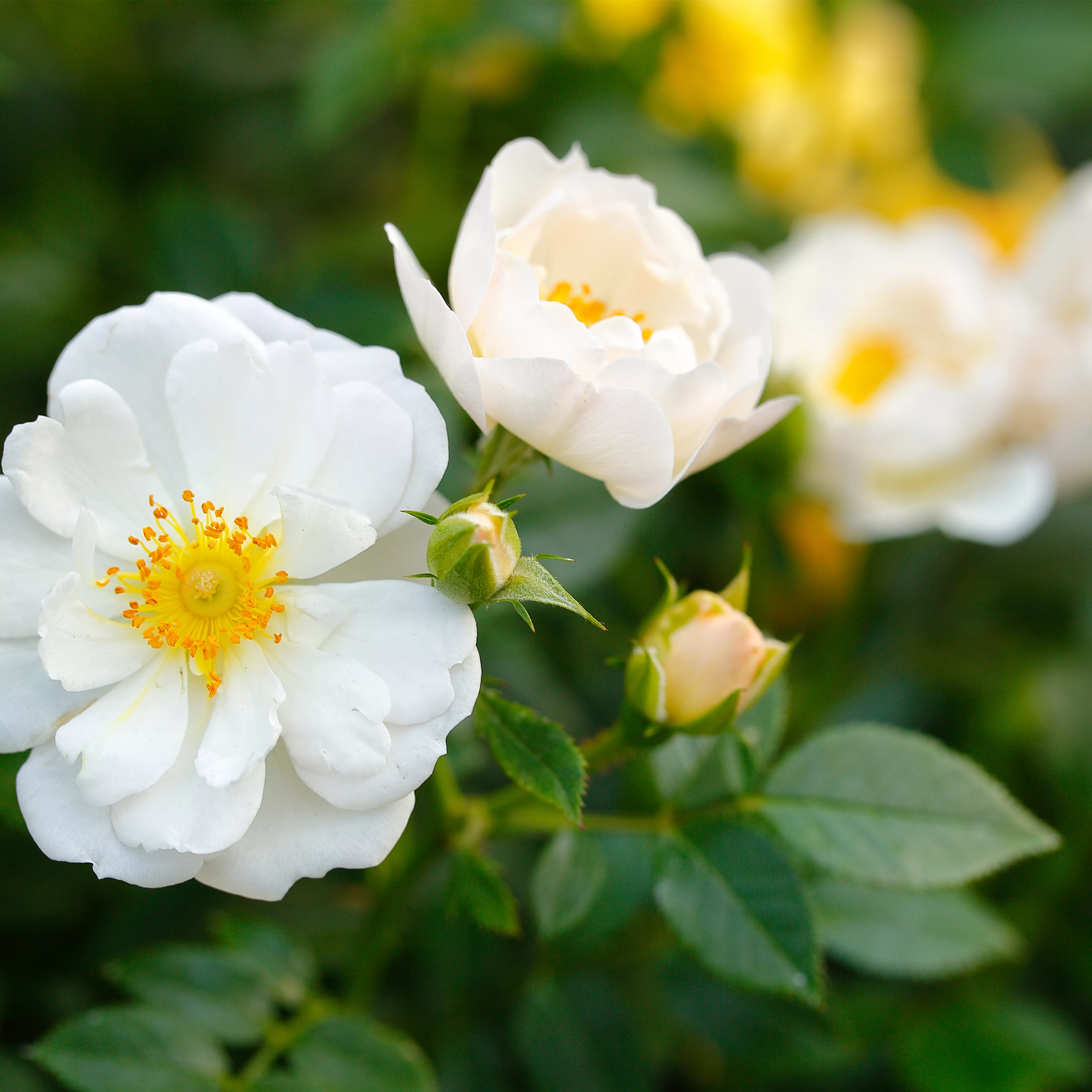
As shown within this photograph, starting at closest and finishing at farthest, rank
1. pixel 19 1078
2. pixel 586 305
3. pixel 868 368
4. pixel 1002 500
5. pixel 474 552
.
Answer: pixel 474 552, pixel 586 305, pixel 19 1078, pixel 1002 500, pixel 868 368

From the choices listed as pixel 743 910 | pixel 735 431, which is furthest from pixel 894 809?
pixel 735 431

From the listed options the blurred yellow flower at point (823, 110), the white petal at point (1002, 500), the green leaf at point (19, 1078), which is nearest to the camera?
the green leaf at point (19, 1078)

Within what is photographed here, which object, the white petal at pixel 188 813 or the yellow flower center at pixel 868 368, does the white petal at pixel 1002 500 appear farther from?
the white petal at pixel 188 813

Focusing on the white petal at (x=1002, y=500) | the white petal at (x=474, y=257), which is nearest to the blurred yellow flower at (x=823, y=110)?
the white petal at (x=1002, y=500)

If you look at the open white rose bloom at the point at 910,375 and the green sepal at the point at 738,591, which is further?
the open white rose bloom at the point at 910,375

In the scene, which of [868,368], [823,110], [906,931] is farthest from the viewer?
[823,110]

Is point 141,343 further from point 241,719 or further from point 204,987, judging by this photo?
point 204,987
